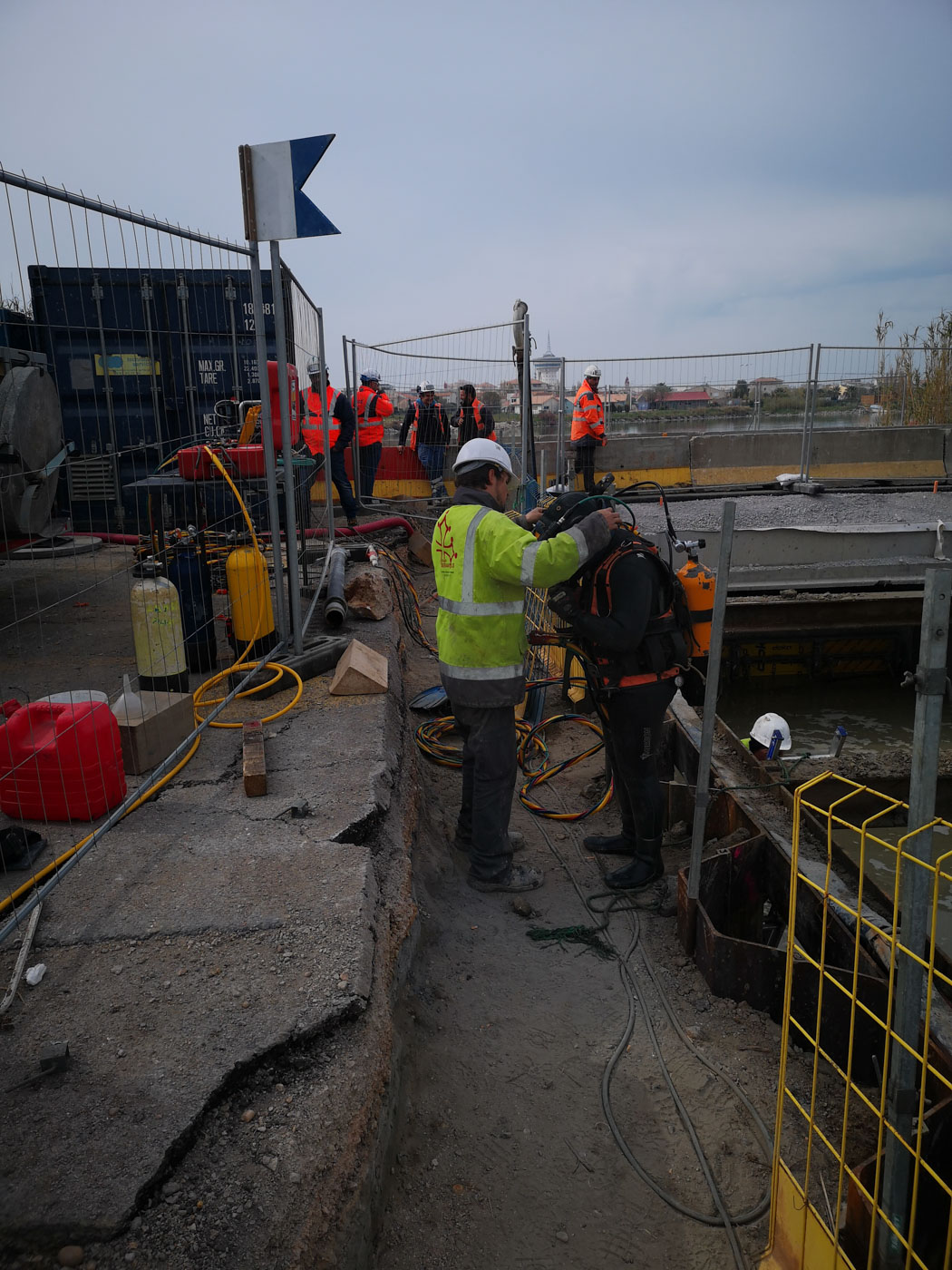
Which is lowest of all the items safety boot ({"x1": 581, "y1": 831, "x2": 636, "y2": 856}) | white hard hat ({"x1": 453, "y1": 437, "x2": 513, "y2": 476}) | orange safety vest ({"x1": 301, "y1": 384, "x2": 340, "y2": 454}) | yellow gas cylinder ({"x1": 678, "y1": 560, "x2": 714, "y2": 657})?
safety boot ({"x1": 581, "y1": 831, "x2": 636, "y2": 856})

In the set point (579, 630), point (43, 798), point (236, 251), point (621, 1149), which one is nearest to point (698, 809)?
point (579, 630)

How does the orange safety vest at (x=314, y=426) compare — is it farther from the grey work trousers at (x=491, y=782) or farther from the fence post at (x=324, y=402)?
the grey work trousers at (x=491, y=782)

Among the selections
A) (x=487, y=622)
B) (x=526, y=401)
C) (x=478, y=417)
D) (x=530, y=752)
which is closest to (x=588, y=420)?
(x=478, y=417)

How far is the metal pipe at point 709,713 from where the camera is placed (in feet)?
11.1

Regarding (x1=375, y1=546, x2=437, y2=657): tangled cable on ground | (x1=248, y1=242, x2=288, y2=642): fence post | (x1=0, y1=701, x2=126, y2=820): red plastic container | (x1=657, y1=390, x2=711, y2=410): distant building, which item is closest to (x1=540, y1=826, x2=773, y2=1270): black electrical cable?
(x1=0, y1=701, x2=126, y2=820): red plastic container

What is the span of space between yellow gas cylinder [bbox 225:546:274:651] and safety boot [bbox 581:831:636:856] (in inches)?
96.8

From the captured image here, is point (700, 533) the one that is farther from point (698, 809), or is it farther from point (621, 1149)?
point (621, 1149)

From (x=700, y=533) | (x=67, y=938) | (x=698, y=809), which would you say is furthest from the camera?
(x=700, y=533)

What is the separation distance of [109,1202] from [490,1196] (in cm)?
123

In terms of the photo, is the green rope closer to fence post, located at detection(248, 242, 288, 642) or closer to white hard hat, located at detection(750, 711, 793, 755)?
white hard hat, located at detection(750, 711, 793, 755)

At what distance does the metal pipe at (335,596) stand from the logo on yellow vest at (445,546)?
2525 millimetres

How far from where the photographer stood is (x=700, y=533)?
774cm

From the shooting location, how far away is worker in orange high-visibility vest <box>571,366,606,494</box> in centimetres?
1330

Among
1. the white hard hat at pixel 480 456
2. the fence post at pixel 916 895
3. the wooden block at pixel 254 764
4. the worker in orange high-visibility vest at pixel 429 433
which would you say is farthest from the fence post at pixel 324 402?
the worker in orange high-visibility vest at pixel 429 433
